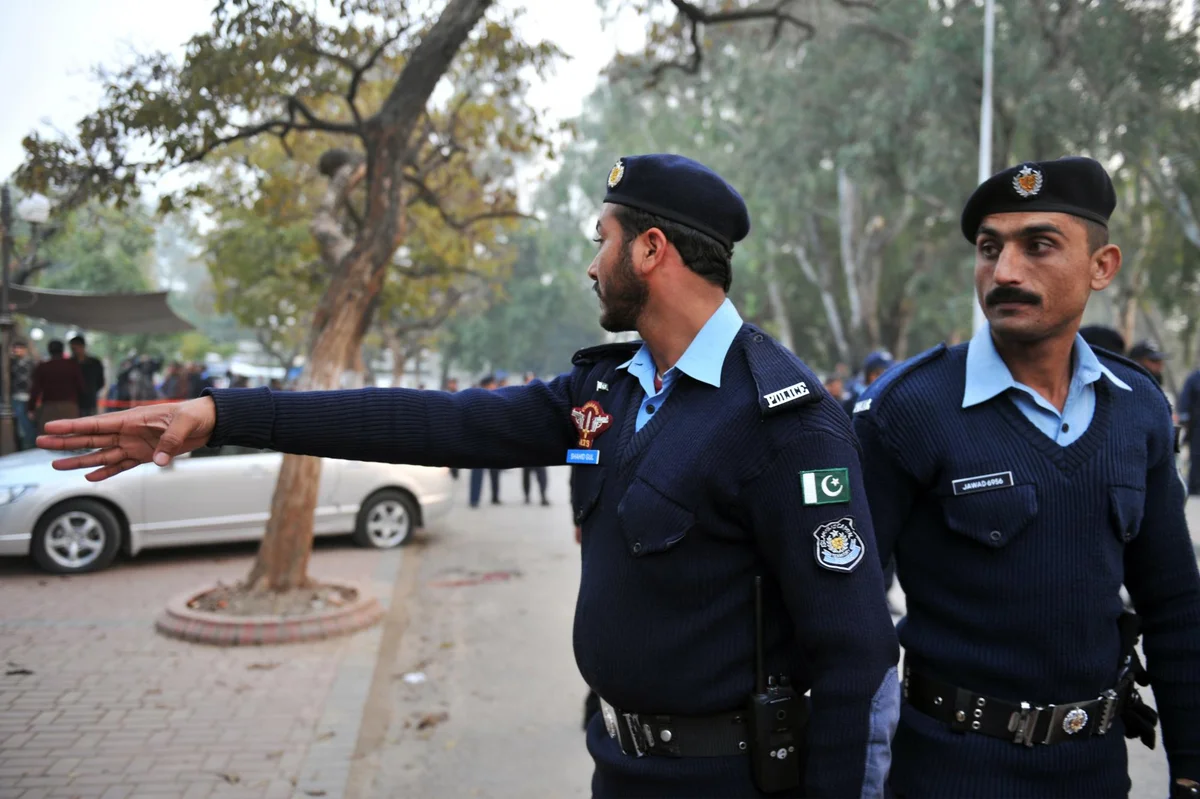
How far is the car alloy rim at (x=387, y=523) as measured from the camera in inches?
441

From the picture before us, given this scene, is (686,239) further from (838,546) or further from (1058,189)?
(1058,189)

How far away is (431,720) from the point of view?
586 cm

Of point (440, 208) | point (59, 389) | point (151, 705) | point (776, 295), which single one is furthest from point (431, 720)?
point (776, 295)

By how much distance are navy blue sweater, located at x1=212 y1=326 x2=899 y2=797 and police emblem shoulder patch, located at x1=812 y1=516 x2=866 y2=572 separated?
15 millimetres

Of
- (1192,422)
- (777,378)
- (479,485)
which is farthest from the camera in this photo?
(479,485)

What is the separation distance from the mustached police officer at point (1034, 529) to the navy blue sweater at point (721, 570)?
40 cm

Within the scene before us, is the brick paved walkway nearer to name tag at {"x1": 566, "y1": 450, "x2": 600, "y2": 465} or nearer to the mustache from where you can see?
name tag at {"x1": 566, "y1": 450, "x2": 600, "y2": 465}

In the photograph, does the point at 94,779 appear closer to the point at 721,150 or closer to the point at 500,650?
the point at 500,650

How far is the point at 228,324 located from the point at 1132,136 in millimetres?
55238

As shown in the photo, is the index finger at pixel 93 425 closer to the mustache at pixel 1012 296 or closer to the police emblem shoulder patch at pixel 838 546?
the police emblem shoulder patch at pixel 838 546

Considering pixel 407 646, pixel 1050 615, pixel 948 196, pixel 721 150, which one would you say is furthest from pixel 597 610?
pixel 721 150

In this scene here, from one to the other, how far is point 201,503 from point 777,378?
8.84 metres

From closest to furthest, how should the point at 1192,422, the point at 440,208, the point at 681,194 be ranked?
the point at 681,194
the point at 440,208
the point at 1192,422

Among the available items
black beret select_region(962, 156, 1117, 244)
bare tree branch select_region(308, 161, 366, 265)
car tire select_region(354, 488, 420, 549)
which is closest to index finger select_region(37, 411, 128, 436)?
black beret select_region(962, 156, 1117, 244)
